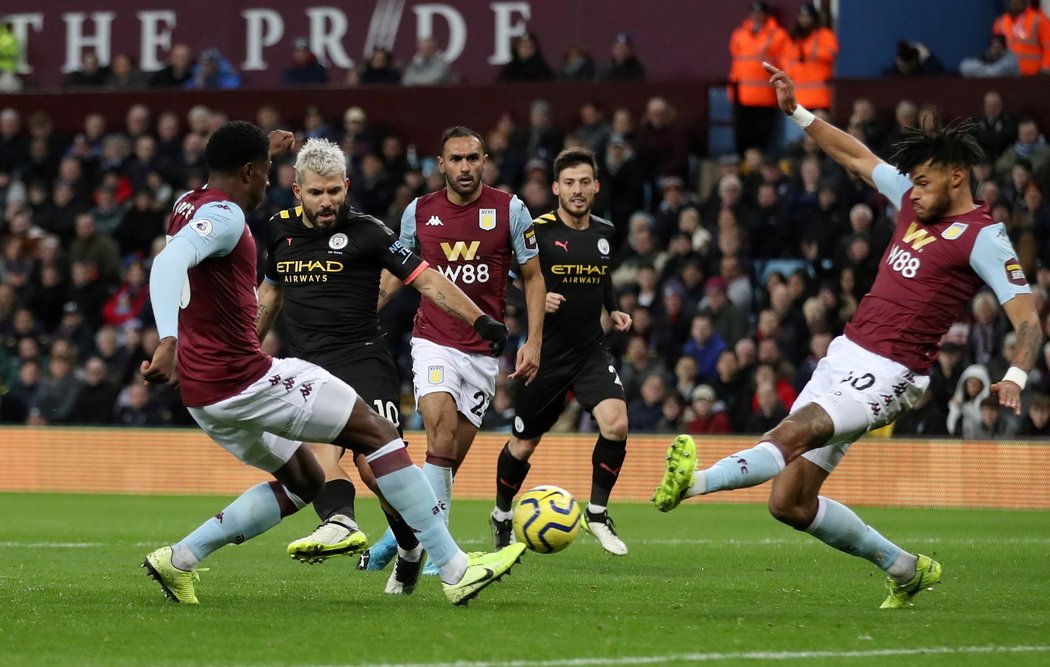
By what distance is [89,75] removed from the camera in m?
25.5

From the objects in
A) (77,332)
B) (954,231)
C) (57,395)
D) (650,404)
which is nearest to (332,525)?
(954,231)

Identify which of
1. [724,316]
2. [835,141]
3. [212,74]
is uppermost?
[212,74]

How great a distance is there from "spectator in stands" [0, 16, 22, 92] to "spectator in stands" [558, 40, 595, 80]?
902 cm

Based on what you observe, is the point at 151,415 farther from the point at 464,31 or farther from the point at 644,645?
the point at 644,645

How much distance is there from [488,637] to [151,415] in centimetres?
1487

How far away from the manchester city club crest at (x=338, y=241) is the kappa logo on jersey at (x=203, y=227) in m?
2.02

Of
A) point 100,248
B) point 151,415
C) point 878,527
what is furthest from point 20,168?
point 878,527

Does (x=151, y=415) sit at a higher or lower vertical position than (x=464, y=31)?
lower

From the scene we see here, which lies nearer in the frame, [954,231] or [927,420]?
[954,231]

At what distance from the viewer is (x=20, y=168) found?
2467cm

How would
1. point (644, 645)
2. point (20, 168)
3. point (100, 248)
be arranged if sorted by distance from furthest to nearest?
1. point (20, 168)
2. point (100, 248)
3. point (644, 645)

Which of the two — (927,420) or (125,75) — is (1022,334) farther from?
(125,75)

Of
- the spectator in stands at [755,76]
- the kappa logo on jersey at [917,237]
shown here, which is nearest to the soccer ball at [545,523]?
the kappa logo on jersey at [917,237]

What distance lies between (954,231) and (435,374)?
11.7 feet
